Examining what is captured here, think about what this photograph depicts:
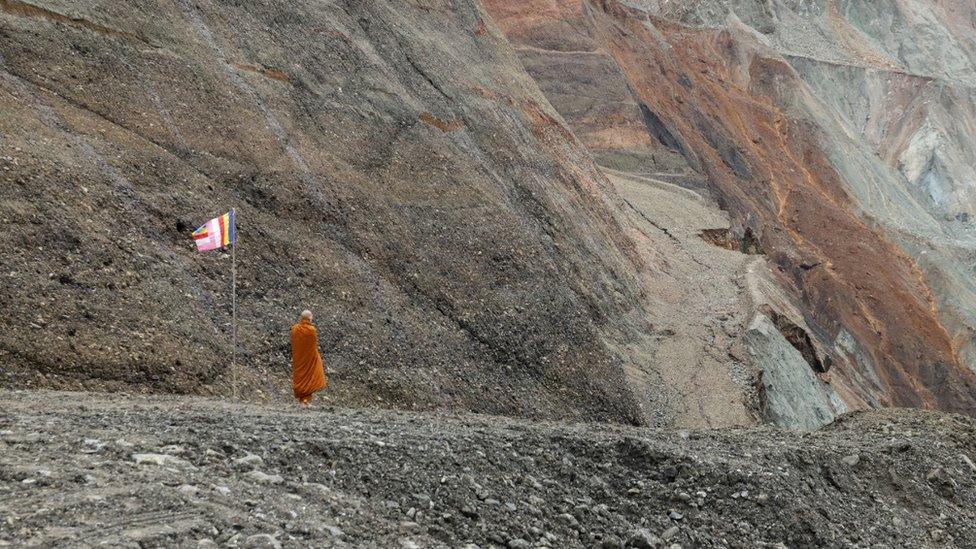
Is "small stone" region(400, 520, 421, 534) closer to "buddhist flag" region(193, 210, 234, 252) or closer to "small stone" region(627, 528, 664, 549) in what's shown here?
"small stone" region(627, 528, 664, 549)

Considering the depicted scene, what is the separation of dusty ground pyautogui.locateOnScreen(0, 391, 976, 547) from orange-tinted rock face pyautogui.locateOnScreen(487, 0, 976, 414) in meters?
17.1

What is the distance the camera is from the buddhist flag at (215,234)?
12422mm

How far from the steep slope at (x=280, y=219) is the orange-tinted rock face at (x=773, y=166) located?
12.5m

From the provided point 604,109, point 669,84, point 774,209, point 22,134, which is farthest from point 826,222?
point 22,134

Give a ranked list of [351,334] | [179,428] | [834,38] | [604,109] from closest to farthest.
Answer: [179,428]
[351,334]
[604,109]
[834,38]

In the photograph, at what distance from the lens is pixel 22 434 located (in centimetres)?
755

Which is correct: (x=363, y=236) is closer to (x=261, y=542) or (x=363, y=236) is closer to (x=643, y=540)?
(x=643, y=540)

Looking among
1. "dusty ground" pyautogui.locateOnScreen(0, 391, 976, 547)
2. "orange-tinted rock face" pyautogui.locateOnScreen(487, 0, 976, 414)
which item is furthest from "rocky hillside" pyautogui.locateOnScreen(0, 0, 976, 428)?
"dusty ground" pyautogui.locateOnScreen(0, 391, 976, 547)

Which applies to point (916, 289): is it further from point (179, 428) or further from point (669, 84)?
point (179, 428)

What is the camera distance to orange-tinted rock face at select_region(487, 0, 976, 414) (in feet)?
113

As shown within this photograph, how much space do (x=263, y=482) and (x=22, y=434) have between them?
5.58 ft

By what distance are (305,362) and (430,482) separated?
13.6ft

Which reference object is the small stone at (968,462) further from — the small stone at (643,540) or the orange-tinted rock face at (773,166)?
the orange-tinted rock face at (773,166)

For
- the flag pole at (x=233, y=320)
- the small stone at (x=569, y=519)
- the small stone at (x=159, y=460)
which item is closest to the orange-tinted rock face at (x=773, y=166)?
the flag pole at (x=233, y=320)
